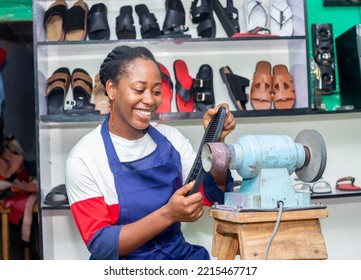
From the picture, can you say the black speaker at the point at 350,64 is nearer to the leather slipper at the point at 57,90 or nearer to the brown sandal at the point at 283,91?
the brown sandal at the point at 283,91

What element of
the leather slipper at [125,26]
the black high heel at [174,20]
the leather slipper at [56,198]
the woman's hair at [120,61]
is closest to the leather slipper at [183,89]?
the black high heel at [174,20]

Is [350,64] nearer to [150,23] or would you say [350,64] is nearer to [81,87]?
[150,23]

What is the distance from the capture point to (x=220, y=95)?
2.78 m

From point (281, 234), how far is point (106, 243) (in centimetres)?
53

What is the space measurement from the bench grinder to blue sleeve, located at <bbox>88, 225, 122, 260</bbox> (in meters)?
0.38

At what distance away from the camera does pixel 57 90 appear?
2627 mm

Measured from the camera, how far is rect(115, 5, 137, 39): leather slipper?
2643 mm

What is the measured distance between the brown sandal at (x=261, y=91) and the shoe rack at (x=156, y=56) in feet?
0.27

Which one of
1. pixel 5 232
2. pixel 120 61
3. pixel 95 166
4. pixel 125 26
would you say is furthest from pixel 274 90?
pixel 5 232

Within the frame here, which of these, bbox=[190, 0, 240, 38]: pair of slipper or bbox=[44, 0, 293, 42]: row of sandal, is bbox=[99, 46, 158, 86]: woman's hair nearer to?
bbox=[44, 0, 293, 42]: row of sandal

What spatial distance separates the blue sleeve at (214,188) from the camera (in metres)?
1.48

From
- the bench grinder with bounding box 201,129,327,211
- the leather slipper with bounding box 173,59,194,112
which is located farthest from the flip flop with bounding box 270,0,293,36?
the bench grinder with bounding box 201,129,327,211
